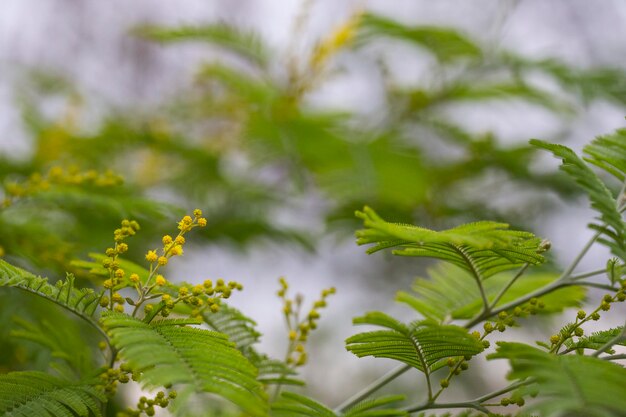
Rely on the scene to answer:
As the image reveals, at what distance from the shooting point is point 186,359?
0.79 m

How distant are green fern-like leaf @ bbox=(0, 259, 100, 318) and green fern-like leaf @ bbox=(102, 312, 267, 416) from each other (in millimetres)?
86

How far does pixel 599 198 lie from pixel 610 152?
0.64ft

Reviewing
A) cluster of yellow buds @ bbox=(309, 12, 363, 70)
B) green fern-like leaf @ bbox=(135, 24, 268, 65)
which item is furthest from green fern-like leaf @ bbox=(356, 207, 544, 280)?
green fern-like leaf @ bbox=(135, 24, 268, 65)

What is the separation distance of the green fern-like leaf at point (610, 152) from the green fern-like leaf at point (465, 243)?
0.47ft

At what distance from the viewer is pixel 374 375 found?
3279 mm

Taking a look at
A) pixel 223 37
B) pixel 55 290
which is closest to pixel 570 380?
pixel 55 290

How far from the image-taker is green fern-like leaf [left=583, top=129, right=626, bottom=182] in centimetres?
94

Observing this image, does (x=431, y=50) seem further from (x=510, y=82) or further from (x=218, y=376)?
(x=218, y=376)

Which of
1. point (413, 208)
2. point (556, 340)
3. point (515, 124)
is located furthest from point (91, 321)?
point (515, 124)

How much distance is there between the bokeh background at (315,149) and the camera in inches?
77.6

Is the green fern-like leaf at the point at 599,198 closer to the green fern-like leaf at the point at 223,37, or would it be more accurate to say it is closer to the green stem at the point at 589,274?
the green stem at the point at 589,274

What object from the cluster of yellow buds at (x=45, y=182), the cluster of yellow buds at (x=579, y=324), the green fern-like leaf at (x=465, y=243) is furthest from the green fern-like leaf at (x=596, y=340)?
the cluster of yellow buds at (x=45, y=182)

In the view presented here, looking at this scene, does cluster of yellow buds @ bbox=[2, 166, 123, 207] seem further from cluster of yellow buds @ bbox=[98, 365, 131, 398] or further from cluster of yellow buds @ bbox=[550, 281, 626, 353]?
cluster of yellow buds @ bbox=[550, 281, 626, 353]

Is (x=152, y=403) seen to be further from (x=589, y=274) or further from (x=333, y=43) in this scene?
(x=333, y=43)
